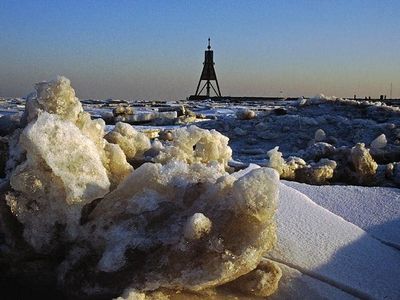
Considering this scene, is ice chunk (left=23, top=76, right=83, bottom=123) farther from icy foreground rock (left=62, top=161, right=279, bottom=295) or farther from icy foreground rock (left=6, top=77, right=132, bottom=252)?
icy foreground rock (left=62, top=161, right=279, bottom=295)

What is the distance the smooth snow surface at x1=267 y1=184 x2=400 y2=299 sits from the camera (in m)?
2.14

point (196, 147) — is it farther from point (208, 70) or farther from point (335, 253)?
point (208, 70)

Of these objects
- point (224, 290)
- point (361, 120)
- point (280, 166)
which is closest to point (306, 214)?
point (224, 290)

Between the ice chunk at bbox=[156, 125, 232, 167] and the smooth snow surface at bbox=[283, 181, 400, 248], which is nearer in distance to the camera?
the ice chunk at bbox=[156, 125, 232, 167]

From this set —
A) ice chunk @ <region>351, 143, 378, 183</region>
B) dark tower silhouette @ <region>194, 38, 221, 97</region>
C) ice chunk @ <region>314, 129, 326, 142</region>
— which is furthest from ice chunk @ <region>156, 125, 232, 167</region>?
dark tower silhouette @ <region>194, 38, 221, 97</region>


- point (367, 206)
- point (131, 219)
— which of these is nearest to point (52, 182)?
point (131, 219)

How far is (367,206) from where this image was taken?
3.18m

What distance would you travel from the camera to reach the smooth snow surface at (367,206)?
9.17ft

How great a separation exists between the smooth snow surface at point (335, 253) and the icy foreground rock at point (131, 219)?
0.29m

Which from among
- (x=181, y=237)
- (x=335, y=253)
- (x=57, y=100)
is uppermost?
(x=57, y=100)

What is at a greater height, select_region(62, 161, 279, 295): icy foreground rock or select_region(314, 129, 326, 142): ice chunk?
select_region(62, 161, 279, 295): icy foreground rock

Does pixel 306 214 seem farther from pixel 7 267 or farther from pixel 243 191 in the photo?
pixel 7 267

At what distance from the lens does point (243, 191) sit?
1859 millimetres

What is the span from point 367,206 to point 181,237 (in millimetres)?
1684
